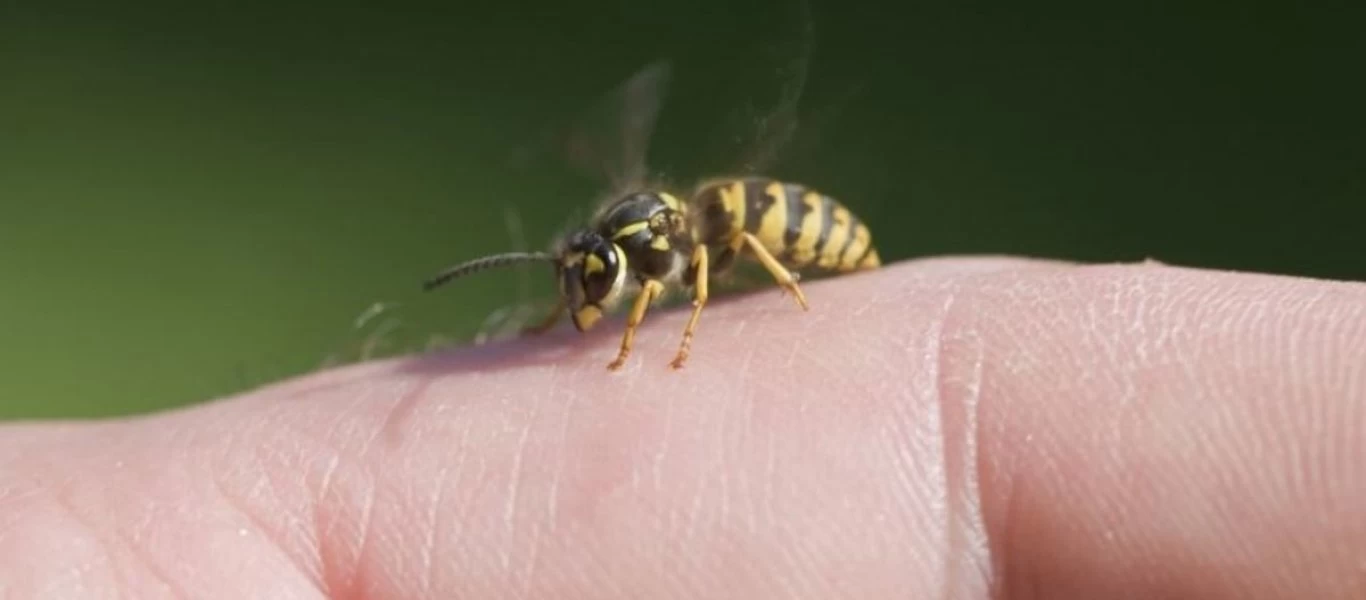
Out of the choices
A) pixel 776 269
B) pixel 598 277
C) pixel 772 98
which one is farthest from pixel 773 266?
pixel 772 98

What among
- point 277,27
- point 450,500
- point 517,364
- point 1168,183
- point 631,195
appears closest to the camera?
point 450,500

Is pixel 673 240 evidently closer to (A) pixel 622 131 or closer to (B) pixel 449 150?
(A) pixel 622 131

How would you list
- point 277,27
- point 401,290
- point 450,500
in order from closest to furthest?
point 450,500 → point 401,290 → point 277,27

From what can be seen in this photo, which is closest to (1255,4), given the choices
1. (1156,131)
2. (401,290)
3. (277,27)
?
(1156,131)

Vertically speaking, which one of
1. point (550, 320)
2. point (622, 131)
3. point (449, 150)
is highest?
point (622, 131)

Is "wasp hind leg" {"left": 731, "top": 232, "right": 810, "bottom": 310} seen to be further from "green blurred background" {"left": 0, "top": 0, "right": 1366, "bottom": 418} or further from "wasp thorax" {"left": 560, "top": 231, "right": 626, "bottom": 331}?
"green blurred background" {"left": 0, "top": 0, "right": 1366, "bottom": 418}

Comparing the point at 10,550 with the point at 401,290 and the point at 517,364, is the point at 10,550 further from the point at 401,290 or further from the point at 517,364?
the point at 401,290

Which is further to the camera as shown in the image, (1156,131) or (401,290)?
(401,290)

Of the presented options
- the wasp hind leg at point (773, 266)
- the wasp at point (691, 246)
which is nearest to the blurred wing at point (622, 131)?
the wasp at point (691, 246)

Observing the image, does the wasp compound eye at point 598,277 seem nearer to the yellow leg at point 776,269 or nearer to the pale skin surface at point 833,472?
the yellow leg at point 776,269
